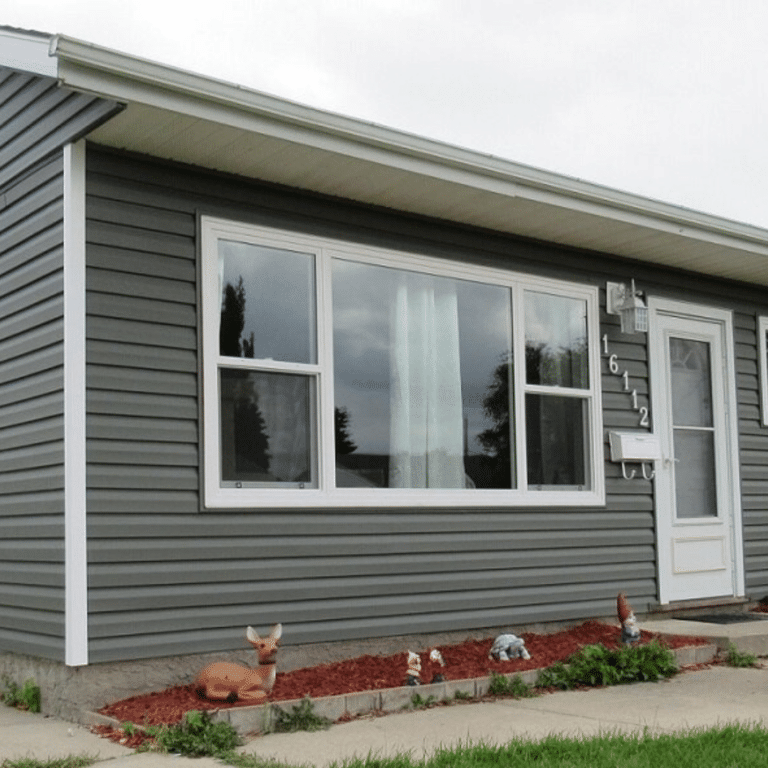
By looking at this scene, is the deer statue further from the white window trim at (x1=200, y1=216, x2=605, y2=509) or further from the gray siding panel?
the white window trim at (x1=200, y1=216, x2=605, y2=509)

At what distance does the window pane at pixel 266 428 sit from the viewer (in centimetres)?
636

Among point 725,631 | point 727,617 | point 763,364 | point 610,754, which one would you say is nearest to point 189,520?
point 610,754

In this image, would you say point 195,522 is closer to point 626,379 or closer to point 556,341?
point 556,341

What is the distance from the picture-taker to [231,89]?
5637 millimetres

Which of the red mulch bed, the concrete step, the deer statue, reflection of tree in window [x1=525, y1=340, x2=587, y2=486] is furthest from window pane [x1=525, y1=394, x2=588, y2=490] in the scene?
the deer statue

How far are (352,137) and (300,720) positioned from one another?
118 inches

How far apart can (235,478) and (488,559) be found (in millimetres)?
1938

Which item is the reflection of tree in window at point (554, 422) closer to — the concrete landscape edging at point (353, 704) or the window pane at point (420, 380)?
the window pane at point (420, 380)

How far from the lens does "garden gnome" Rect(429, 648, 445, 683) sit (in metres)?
6.07

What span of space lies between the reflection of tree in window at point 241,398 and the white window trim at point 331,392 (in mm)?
105

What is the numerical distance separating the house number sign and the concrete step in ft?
4.83

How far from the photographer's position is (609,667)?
257 inches

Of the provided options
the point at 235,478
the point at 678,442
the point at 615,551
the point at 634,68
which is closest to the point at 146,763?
the point at 235,478

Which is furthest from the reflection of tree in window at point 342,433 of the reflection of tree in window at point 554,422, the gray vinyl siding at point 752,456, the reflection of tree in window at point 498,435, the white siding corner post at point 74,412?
the gray vinyl siding at point 752,456
